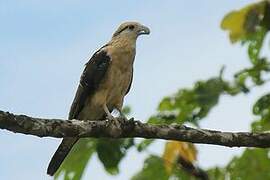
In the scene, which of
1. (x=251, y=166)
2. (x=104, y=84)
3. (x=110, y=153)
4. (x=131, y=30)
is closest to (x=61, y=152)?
(x=104, y=84)

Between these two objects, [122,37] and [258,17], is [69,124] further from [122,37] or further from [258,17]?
[122,37]

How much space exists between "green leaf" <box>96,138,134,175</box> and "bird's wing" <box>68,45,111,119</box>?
7.85ft

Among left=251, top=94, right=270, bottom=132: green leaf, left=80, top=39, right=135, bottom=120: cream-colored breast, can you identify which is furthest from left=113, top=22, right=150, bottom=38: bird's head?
left=251, top=94, right=270, bottom=132: green leaf

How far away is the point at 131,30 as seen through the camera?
771cm

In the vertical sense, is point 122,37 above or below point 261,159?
above

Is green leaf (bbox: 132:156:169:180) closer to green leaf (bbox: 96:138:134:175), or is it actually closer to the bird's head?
green leaf (bbox: 96:138:134:175)

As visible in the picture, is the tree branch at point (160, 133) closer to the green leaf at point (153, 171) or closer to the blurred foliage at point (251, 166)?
the blurred foliage at point (251, 166)

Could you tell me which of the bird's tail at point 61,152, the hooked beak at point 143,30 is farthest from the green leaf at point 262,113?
the hooked beak at point 143,30

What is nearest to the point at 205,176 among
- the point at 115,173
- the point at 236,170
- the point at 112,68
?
the point at 236,170

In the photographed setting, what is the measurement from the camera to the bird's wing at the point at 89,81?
707 cm

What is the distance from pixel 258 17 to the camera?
12.3 feet

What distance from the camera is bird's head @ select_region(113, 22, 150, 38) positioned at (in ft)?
25.0

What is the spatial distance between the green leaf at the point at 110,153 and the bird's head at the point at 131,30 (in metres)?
3.05

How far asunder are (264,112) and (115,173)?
3.55 feet
